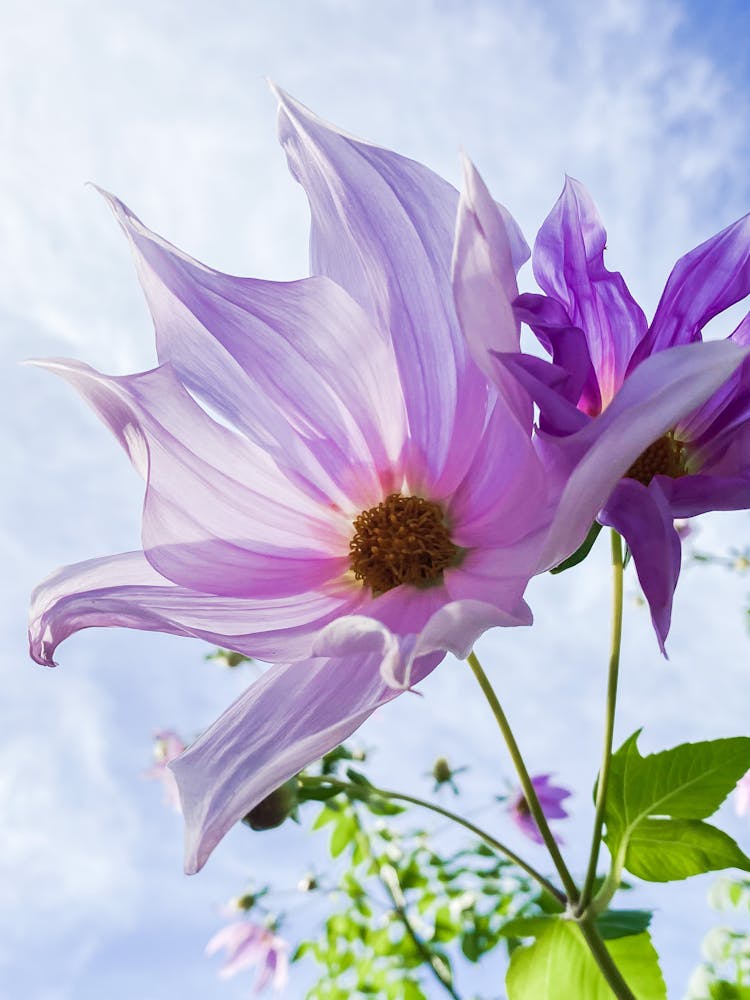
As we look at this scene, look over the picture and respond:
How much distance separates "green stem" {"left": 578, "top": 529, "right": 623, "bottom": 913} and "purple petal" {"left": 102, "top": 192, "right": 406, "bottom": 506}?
150 millimetres

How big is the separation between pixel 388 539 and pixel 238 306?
5.8 inches

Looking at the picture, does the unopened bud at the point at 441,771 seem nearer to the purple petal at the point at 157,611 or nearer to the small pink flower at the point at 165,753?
the small pink flower at the point at 165,753

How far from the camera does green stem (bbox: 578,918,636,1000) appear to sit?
1.63 ft

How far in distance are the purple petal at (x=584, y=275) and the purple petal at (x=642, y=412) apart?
6.7 inches

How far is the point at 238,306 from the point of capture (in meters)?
0.47

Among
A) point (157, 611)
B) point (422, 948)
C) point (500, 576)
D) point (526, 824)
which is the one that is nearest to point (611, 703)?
point (500, 576)

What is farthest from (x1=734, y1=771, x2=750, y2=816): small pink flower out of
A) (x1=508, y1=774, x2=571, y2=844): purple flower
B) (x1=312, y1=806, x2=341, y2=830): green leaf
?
(x1=312, y1=806, x2=341, y2=830): green leaf

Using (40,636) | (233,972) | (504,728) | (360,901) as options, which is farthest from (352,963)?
(40,636)

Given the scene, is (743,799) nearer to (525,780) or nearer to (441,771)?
(441,771)

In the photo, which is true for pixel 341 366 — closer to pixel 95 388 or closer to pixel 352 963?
pixel 95 388

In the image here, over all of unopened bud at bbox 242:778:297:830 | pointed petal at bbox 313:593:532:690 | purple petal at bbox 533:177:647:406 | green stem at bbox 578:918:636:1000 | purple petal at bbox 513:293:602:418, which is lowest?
green stem at bbox 578:918:636:1000

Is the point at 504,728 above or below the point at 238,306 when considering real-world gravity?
below

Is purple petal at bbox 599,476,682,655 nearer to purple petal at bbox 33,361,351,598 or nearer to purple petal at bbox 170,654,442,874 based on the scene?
purple petal at bbox 170,654,442,874

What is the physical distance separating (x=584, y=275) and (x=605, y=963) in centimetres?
36
